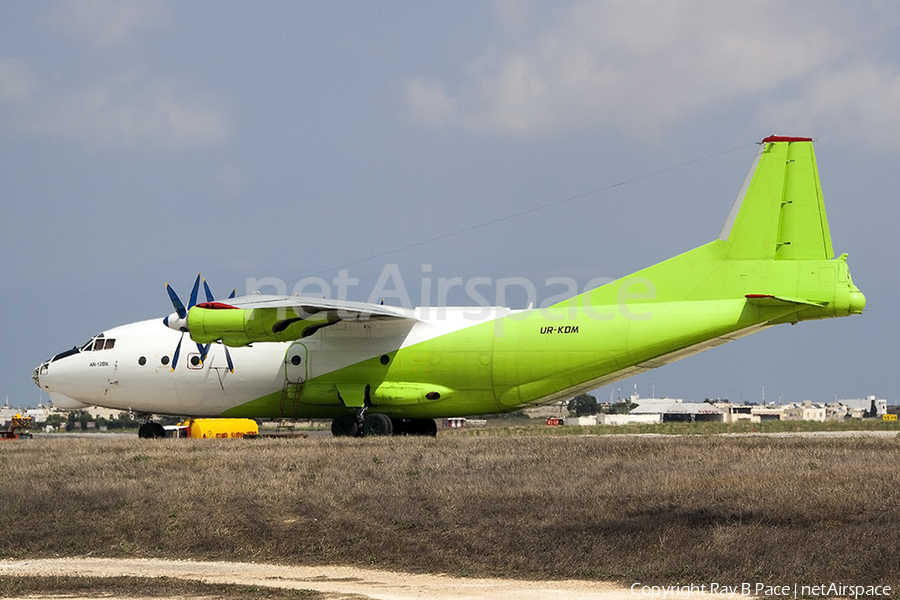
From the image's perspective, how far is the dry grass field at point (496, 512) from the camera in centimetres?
1410

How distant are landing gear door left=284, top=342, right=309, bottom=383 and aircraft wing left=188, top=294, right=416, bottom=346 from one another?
176 centimetres

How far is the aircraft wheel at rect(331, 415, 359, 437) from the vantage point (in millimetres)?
31564

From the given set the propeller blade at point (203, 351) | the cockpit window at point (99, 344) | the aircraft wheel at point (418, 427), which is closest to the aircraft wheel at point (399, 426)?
the aircraft wheel at point (418, 427)

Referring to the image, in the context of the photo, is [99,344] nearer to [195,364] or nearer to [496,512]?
[195,364]

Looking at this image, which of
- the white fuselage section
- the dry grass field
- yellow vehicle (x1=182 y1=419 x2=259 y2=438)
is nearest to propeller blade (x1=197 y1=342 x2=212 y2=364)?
the white fuselage section

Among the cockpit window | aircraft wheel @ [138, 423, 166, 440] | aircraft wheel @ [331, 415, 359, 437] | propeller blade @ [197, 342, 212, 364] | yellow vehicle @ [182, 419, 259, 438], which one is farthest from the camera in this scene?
yellow vehicle @ [182, 419, 259, 438]

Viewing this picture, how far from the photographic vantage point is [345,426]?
31750mm

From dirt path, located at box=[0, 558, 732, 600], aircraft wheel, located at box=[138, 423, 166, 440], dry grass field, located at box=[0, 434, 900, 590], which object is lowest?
dirt path, located at box=[0, 558, 732, 600]

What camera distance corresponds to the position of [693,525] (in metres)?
15.4

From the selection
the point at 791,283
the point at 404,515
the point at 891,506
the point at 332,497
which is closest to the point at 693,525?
the point at 891,506

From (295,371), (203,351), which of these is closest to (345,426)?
(295,371)

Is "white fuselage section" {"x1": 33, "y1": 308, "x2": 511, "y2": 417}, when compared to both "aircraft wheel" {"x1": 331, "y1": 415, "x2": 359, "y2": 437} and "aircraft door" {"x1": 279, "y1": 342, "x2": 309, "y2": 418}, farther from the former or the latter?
"aircraft wheel" {"x1": 331, "y1": 415, "x2": 359, "y2": 437}

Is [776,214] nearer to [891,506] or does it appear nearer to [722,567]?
[891,506]

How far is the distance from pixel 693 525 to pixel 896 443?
15.9 m
